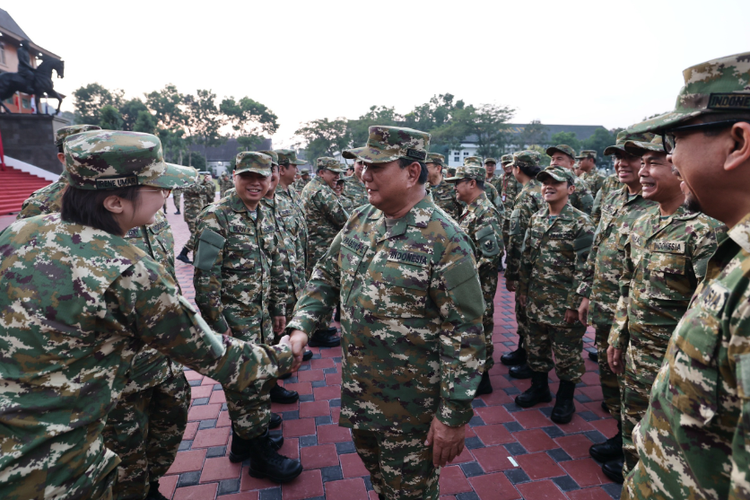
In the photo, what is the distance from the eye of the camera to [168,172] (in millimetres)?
1819

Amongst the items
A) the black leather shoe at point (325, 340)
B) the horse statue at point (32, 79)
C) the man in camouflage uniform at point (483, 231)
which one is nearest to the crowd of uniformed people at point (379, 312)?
the man in camouflage uniform at point (483, 231)

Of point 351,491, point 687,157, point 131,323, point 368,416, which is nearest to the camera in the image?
point 687,157

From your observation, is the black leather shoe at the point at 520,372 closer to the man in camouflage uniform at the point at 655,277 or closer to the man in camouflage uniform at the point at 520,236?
the man in camouflage uniform at the point at 520,236

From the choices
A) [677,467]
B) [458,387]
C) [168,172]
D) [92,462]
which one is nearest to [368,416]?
[458,387]

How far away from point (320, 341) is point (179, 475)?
104 inches

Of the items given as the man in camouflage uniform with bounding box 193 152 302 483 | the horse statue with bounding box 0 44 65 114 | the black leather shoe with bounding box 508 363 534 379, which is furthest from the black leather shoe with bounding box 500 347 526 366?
the horse statue with bounding box 0 44 65 114

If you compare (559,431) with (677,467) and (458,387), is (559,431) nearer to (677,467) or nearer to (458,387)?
(458,387)

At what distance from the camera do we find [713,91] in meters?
1.06

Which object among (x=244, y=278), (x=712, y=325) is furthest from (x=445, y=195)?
(x=712, y=325)

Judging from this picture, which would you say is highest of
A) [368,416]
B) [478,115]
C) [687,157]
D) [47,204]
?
[478,115]

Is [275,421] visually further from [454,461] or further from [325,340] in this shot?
[325,340]

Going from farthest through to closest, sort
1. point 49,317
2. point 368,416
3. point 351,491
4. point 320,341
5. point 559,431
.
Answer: point 320,341
point 559,431
point 351,491
point 368,416
point 49,317

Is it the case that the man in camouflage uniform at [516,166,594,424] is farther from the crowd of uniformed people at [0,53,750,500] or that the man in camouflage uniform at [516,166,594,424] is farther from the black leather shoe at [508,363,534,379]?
the black leather shoe at [508,363,534,379]

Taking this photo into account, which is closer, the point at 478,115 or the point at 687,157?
the point at 687,157
